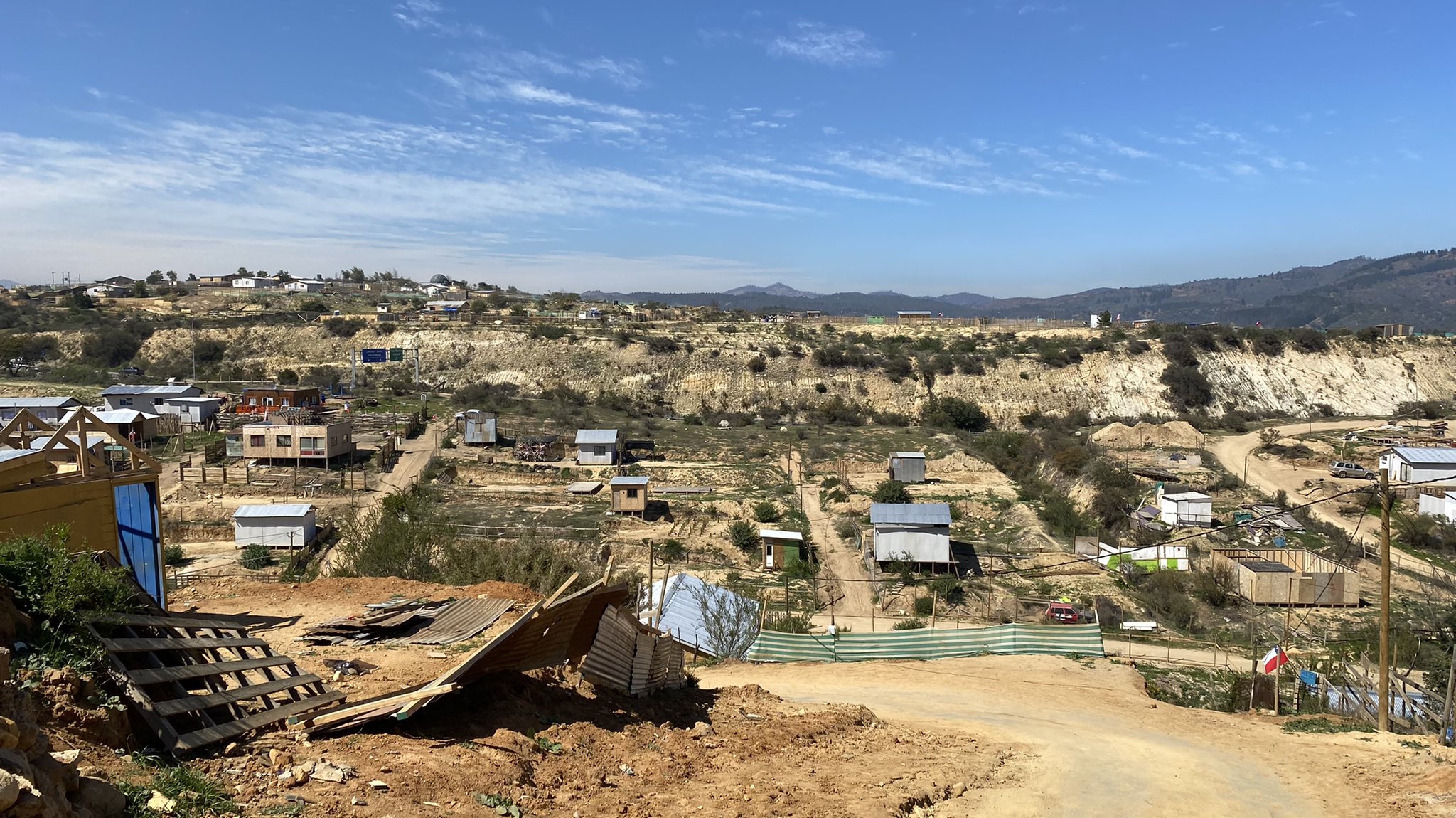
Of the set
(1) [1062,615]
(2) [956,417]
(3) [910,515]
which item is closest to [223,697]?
(1) [1062,615]

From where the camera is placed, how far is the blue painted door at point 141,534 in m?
12.4

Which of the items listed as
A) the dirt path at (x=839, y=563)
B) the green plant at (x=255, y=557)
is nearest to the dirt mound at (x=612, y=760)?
the dirt path at (x=839, y=563)

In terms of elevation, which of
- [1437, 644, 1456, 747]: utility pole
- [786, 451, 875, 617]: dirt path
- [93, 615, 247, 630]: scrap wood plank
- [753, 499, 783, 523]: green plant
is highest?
[93, 615, 247, 630]: scrap wood plank

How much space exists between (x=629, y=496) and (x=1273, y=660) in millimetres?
20175

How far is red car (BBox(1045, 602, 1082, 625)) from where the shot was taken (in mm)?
20703

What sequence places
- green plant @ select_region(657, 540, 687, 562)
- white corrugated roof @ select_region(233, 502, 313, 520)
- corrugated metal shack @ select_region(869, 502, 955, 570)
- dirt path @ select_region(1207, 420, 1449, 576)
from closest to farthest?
corrugated metal shack @ select_region(869, 502, 955, 570), white corrugated roof @ select_region(233, 502, 313, 520), green plant @ select_region(657, 540, 687, 562), dirt path @ select_region(1207, 420, 1449, 576)

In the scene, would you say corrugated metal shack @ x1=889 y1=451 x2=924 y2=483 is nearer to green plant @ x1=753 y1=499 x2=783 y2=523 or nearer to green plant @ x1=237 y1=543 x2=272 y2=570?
green plant @ x1=753 y1=499 x2=783 y2=523

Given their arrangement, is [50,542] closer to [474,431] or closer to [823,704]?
[823,704]

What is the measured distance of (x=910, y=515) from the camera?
25844mm

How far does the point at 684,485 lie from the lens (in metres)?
36.1

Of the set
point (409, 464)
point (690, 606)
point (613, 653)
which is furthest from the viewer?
point (409, 464)

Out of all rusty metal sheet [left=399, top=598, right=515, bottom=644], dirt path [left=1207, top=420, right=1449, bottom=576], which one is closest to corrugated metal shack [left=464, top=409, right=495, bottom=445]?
rusty metal sheet [left=399, top=598, right=515, bottom=644]

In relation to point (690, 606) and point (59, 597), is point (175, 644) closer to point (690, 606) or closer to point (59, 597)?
point (59, 597)

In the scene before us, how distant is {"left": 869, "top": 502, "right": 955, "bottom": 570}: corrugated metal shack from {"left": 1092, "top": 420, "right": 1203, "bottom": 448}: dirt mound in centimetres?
2710
